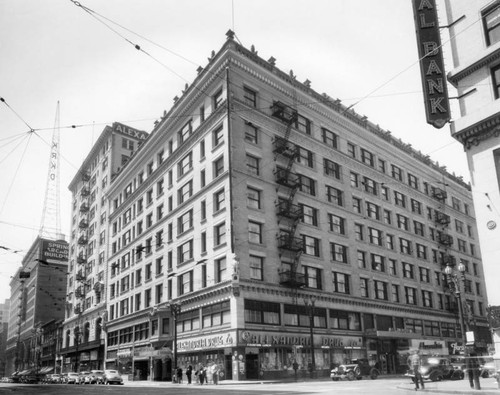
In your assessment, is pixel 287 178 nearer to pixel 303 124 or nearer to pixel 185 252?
pixel 303 124

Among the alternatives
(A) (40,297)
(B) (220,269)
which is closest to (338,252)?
(B) (220,269)

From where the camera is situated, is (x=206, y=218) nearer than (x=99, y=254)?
Yes

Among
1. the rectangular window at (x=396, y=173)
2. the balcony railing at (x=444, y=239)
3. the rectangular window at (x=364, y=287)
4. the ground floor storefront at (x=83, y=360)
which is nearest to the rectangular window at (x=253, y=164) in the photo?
the rectangular window at (x=364, y=287)

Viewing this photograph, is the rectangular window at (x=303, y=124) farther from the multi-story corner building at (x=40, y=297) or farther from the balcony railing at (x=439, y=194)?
the multi-story corner building at (x=40, y=297)

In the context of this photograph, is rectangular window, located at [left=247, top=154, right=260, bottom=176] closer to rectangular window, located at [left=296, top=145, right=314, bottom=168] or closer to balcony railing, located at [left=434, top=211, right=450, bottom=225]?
rectangular window, located at [left=296, top=145, right=314, bottom=168]

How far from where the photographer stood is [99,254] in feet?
264

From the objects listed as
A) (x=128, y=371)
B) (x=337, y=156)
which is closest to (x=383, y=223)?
(x=337, y=156)

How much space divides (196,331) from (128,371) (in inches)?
775

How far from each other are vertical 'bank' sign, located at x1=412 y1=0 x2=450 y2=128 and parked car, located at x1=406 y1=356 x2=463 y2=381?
48.3 feet

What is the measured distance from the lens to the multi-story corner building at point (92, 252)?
77.1m

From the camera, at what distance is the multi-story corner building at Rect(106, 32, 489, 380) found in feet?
145

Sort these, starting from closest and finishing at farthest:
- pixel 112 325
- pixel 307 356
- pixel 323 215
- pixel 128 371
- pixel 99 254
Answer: pixel 307 356 < pixel 323 215 < pixel 128 371 < pixel 112 325 < pixel 99 254

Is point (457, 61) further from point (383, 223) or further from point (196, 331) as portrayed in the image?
point (383, 223)

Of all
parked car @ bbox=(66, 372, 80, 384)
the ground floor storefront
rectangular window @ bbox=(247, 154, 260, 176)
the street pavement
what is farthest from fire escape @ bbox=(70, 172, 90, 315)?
the street pavement
